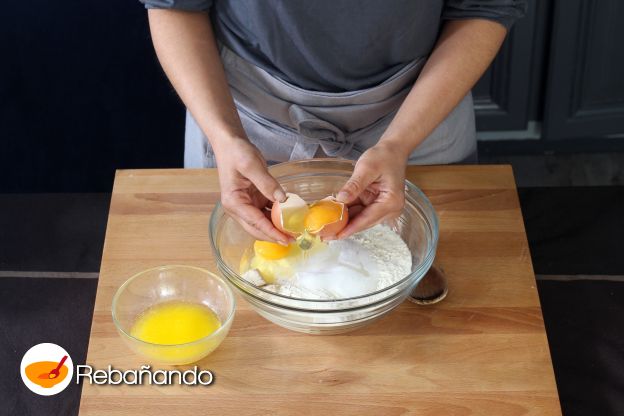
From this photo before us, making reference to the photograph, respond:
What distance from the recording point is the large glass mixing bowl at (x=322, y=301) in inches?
40.3

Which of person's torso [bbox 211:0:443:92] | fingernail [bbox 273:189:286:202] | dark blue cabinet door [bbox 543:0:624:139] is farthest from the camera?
dark blue cabinet door [bbox 543:0:624:139]

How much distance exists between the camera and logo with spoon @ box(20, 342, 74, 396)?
138cm

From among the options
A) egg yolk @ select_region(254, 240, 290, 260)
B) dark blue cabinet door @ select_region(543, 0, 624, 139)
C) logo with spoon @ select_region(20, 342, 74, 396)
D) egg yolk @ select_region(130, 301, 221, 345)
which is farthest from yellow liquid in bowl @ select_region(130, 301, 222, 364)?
dark blue cabinet door @ select_region(543, 0, 624, 139)

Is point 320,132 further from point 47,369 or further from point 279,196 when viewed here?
point 47,369

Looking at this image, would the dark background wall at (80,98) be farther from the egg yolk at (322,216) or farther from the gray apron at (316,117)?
the egg yolk at (322,216)

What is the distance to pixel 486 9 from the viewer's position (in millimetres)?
1367

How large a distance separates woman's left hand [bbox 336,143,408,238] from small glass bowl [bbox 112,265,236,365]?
0.63 feet

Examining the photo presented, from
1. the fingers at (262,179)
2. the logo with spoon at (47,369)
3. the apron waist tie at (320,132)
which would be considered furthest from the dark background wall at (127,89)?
the fingers at (262,179)

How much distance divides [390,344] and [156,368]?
32cm

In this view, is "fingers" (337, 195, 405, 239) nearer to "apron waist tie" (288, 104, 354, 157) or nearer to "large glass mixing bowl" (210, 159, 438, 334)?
"large glass mixing bowl" (210, 159, 438, 334)

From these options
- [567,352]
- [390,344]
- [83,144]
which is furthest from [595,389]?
[83,144]

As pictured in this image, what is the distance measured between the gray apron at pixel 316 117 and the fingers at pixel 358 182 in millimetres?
297

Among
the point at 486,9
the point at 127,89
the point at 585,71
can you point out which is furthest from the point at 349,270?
the point at 585,71

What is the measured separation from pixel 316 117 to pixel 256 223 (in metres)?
0.39
